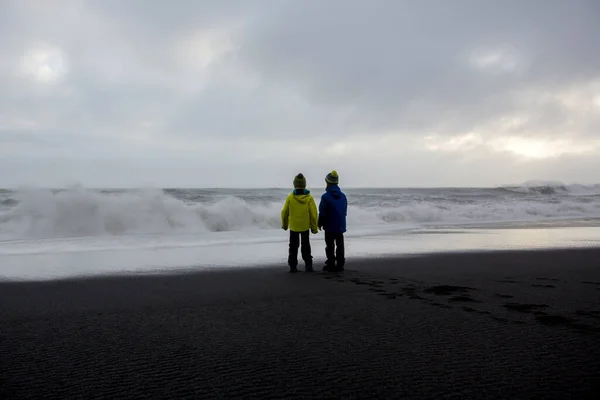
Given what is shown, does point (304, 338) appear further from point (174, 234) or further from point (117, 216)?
point (117, 216)

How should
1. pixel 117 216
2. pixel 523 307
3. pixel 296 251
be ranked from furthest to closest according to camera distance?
pixel 117 216
pixel 296 251
pixel 523 307

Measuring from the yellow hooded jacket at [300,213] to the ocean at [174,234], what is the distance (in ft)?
3.60

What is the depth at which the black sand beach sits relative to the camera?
267 centimetres

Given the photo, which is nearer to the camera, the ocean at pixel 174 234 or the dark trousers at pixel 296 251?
the dark trousers at pixel 296 251

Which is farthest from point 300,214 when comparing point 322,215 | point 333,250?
point 333,250

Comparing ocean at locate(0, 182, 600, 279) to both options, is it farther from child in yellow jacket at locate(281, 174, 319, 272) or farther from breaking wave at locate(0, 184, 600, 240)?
child in yellow jacket at locate(281, 174, 319, 272)

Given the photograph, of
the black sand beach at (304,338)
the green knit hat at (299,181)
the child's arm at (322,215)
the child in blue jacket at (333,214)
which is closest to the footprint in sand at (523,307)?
the black sand beach at (304,338)

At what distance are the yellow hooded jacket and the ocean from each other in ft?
3.60

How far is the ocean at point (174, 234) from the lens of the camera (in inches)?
365

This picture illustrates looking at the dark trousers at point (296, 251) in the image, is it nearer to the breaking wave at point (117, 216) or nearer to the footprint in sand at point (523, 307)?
the footprint in sand at point (523, 307)

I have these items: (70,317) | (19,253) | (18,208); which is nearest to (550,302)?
(70,317)

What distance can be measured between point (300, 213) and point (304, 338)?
4849mm

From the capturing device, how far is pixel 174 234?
1599 cm

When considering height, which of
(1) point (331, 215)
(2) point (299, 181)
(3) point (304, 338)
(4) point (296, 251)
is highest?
(2) point (299, 181)
